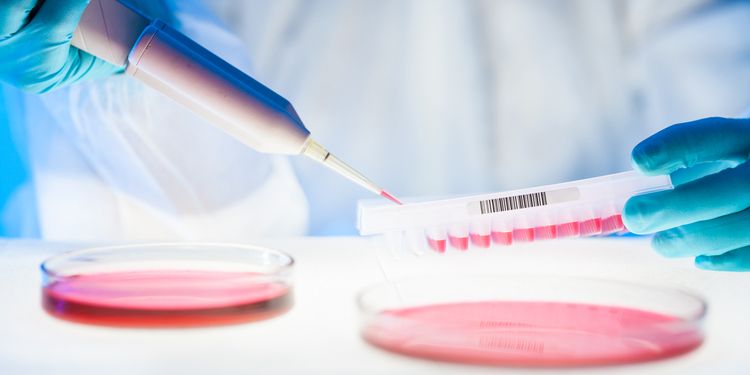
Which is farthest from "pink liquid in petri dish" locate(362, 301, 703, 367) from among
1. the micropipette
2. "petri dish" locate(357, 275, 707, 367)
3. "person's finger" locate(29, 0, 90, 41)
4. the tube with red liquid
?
"person's finger" locate(29, 0, 90, 41)

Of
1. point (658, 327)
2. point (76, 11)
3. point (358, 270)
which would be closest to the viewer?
point (658, 327)

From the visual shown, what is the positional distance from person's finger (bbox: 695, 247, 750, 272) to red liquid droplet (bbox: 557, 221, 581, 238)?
26 cm

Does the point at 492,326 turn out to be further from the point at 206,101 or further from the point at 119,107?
the point at 119,107

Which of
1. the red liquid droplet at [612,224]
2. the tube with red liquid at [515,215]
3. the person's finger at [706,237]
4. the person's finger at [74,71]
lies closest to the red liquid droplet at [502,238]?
the tube with red liquid at [515,215]

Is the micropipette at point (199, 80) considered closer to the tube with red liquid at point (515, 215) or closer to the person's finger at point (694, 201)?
the tube with red liquid at point (515, 215)

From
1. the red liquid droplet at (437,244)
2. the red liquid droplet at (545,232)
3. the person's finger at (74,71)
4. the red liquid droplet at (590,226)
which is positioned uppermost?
the person's finger at (74,71)

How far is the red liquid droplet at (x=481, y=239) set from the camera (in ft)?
2.73

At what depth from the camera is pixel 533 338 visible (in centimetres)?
65

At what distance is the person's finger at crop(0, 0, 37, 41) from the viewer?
0.90 metres

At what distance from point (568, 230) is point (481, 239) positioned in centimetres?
11

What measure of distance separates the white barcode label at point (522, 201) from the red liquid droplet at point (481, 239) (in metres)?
0.05

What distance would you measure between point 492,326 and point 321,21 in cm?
87

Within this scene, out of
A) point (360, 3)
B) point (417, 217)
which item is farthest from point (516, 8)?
point (417, 217)

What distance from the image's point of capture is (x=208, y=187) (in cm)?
140
